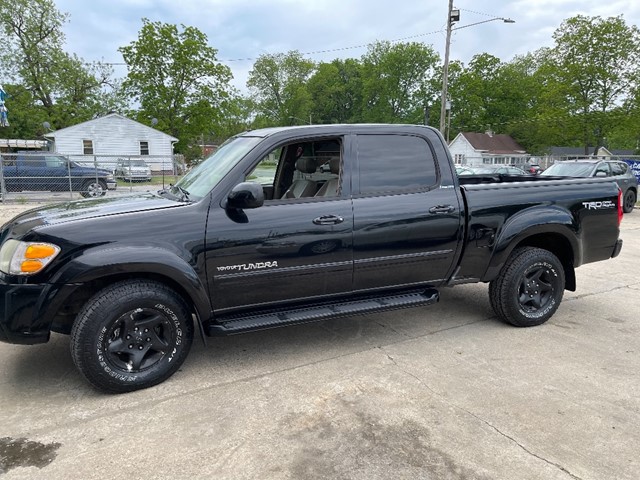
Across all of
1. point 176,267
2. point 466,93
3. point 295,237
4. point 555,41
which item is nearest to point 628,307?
point 295,237

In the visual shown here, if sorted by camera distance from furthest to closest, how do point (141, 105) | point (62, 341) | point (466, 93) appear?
point (466, 93)
point (141, 105)
point (62, 341)

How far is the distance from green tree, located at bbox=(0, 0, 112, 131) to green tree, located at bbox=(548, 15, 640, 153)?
40.9m

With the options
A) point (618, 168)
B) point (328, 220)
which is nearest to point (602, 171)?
point (618, 168)

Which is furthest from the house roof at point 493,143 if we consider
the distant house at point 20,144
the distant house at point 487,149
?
the distant house at point 20,144

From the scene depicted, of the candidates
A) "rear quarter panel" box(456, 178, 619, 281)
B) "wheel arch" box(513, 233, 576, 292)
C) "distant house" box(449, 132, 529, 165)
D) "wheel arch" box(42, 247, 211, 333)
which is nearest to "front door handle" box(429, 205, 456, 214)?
"rear quarter panel" box(456, 178, 619, 281)

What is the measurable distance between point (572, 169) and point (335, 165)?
13116mm

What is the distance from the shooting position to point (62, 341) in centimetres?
402

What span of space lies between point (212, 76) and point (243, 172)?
43.6 metres

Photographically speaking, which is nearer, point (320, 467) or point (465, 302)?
point (320, 467)

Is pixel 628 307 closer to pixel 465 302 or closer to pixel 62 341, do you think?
pixel 465 302

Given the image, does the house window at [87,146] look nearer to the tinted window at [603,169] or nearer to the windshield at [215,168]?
the tinted window at [603,169]

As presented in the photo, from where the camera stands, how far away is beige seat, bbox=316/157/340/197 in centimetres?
376

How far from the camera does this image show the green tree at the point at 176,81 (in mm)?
41375

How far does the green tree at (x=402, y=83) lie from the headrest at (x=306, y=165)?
217 feet
